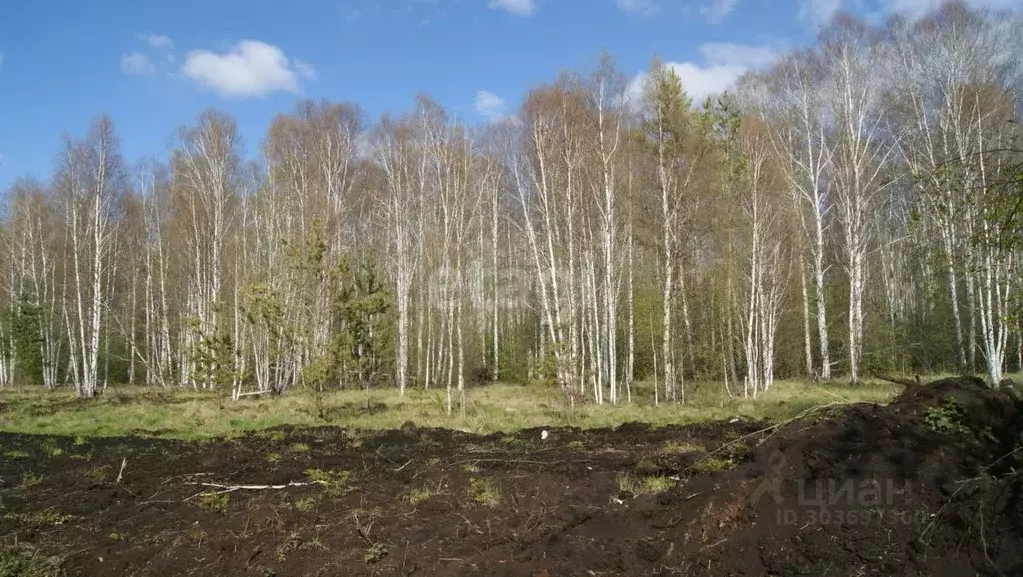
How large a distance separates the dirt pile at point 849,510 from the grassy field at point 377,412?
6.26 meters

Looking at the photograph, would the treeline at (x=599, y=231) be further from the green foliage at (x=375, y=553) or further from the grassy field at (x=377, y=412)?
the green foliage at (x=375, y=553)

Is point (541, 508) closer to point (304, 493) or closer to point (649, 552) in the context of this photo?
point (649, 552)

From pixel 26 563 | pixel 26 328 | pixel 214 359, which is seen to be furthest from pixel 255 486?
pixel 26 328

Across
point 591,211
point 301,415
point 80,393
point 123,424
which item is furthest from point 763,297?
point 80,393

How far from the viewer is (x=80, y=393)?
2381 cm

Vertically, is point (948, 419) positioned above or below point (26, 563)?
above

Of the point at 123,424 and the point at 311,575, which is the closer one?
the point at 311,575

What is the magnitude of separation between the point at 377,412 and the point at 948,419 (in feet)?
44.4

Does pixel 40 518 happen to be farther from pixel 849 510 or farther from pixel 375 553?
pixel 849 510

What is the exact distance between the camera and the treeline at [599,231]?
1867 centimetres

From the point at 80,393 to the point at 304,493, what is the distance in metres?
22.0

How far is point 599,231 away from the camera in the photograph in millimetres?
20938

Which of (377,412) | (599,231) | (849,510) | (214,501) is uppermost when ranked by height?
(599,231)

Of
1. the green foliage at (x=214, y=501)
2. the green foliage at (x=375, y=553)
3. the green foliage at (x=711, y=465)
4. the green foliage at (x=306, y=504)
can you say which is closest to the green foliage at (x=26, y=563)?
the green foliage at (x=214, y=501)
